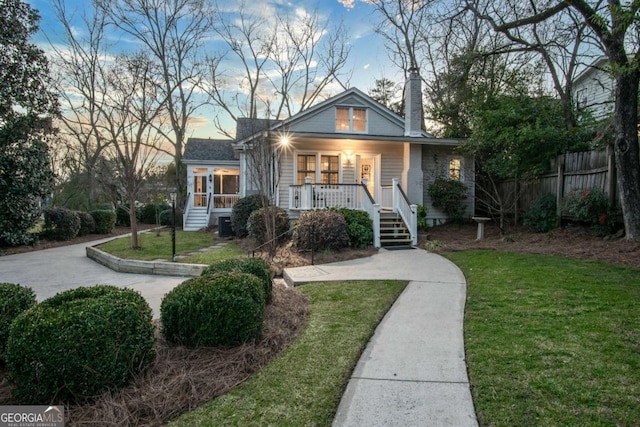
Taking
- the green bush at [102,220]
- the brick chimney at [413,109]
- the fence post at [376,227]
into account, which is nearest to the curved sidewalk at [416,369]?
the fence post at [376,227]

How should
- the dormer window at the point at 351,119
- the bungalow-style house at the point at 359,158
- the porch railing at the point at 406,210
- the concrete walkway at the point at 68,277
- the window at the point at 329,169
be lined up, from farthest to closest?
the dormer window at the point at 351,119 < the window at the point at 329,169 < the bungalow-style house at the point at 359,158 < the porch railing at the point at 406,210 < the concrete walkway at the point at 68,277

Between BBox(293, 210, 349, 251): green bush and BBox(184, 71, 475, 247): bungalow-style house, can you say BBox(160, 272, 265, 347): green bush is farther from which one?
BBox(184, 71, 475, 247): bungalow-style house

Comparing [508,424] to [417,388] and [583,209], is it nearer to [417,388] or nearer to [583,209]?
[417,388]

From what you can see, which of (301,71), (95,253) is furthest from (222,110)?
(95,253)

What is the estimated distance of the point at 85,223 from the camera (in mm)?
16281

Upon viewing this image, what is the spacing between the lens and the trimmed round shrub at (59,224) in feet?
46.2

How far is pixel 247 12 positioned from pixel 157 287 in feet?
75.2

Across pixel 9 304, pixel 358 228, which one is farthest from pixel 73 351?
pixel 358 228

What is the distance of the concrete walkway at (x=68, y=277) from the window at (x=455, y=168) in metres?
11.0

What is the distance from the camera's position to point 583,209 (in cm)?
851

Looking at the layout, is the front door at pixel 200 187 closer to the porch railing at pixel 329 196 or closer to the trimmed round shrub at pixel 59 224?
the trimmed round shrub at pixel 59 224

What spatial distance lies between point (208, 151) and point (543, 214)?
16.4 m

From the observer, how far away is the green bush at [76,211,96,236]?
16.1 metres

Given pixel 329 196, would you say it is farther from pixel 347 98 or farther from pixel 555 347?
pixel 555 347
